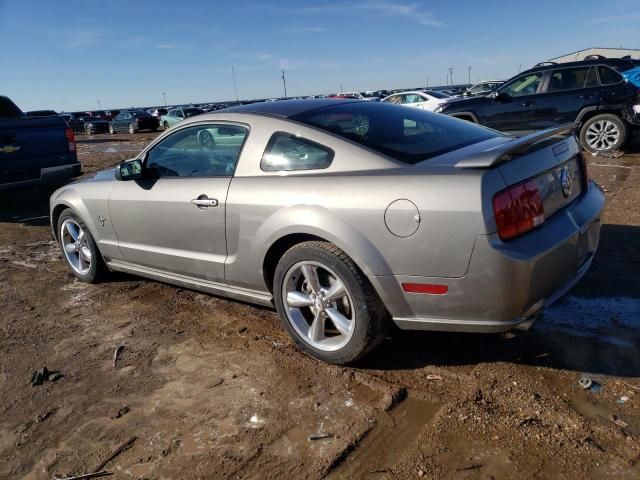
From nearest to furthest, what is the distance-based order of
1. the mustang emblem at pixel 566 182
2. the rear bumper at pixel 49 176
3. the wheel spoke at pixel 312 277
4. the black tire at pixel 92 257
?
the mustang emblem at pixel 566 182 → the wheel spoke at pixel 312 277 → the black tire at pixel 92 257 → the rear bumper at pixel 49 176

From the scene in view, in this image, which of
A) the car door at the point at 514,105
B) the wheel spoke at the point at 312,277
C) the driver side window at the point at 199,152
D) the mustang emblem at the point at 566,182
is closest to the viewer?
the mustang emblem at the point at 566,182

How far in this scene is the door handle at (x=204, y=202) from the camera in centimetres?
343

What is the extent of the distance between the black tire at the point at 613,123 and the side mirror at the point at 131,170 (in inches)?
342

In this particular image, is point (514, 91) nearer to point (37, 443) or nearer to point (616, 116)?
point (616, 116)

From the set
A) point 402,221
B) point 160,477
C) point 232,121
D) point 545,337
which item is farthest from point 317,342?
point 232,121

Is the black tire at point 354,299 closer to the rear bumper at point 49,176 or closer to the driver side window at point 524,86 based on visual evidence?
the rear bumper at point 49,176

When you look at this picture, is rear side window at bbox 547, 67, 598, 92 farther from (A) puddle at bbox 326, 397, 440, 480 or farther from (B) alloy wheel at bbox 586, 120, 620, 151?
(A) puddle at bbox 326, 397, 440, 480

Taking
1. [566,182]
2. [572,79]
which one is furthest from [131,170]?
[572,79]

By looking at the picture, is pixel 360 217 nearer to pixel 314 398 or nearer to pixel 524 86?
pixel 314 398

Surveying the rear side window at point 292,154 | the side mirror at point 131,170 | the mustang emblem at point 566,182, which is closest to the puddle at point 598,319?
the mustang emblem at point 566,182

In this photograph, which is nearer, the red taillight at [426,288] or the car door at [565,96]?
the red taillight at [426,288]

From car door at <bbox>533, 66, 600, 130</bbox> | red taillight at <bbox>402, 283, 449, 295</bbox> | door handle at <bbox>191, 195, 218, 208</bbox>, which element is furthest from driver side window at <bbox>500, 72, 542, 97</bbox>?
red taillight at <bbox>402, 283, 449, 295</bbox>

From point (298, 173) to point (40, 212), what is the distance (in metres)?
7.12

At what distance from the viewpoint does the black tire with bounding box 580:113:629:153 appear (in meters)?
9.41
